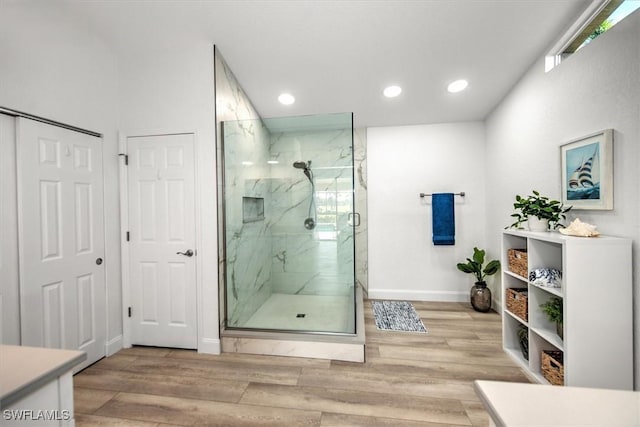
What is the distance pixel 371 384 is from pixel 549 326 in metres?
1.32

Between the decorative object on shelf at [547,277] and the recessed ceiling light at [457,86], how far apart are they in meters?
1.89

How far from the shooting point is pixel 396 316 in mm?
3139

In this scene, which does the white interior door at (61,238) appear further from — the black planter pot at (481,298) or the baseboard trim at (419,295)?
the black planter pot at (481,298)

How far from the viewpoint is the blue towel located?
3527 mm

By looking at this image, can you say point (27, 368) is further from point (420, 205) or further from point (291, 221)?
point (420, 205)

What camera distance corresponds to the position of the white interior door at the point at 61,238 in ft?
5.96

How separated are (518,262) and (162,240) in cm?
297

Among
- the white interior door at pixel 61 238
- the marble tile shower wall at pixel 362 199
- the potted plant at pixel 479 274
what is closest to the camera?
the white interior door at pixel 61 238

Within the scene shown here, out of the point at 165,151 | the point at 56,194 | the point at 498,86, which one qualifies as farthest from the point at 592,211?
the point at 56,194

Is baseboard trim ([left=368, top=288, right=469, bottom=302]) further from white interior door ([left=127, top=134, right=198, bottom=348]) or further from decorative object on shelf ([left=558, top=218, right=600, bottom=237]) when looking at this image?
white interior door ([left=127, top=134, right=198, bottom=348])

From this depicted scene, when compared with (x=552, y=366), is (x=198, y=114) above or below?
above

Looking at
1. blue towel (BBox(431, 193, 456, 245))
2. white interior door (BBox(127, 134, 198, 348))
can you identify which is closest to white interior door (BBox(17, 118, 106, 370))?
white interior door (BBox(127, 134, 198, 348))

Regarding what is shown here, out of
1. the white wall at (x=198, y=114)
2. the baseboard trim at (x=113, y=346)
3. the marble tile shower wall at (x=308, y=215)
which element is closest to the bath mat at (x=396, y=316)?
the marble tile shower wall at (x=308, y=215)

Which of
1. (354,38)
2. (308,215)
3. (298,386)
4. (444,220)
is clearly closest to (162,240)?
(308,215)
